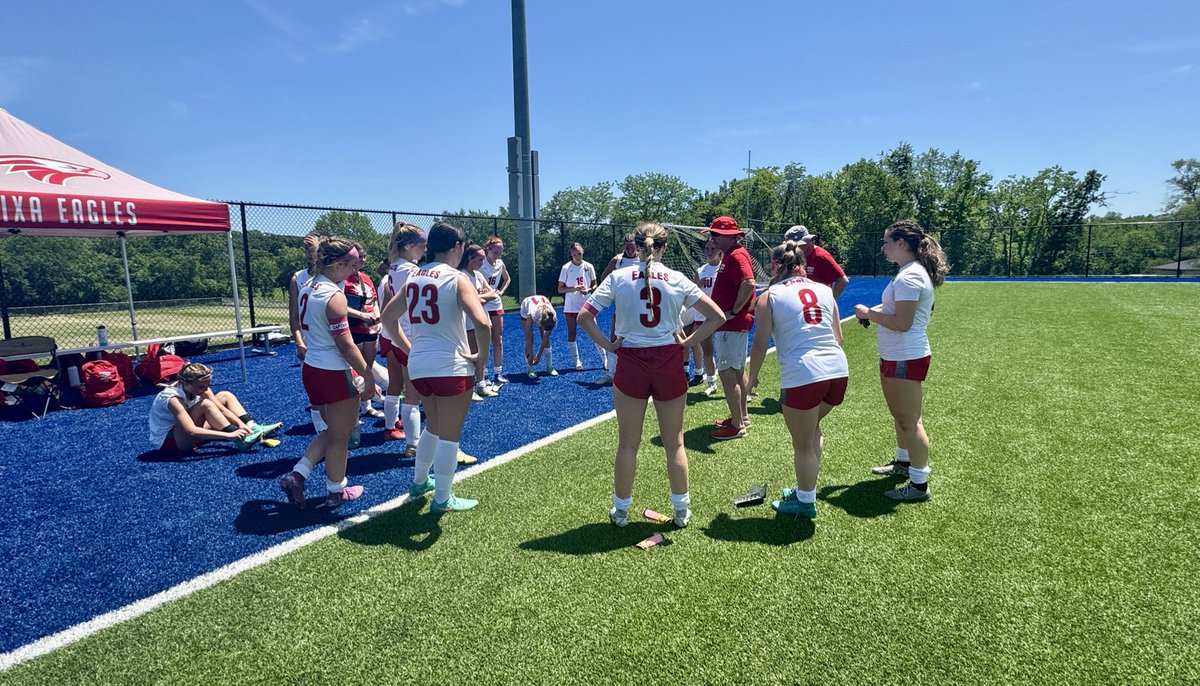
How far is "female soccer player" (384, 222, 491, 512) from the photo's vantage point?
402cm

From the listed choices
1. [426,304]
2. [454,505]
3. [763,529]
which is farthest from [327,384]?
[763,529]

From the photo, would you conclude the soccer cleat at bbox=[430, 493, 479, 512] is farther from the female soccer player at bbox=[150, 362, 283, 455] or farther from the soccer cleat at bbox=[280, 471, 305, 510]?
the female soccer player at bbox=[150, 362, 283, 455]

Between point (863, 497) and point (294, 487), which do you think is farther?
point (863, 497)

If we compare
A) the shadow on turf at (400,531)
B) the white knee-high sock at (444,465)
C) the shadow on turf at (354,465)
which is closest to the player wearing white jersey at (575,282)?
the shadow on turf at (354,465)

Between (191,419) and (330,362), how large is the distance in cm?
274

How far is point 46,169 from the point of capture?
308 inches

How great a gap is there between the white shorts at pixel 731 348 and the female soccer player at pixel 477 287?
2427 mm

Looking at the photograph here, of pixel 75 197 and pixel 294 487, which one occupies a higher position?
pixel 75 197

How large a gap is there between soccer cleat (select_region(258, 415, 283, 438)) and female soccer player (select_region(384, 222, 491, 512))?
2.88 m

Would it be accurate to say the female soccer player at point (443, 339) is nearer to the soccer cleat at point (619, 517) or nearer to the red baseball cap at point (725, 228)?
the soccer cleat at point (619, 517)

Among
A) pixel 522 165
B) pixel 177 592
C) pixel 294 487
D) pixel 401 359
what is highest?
pixel 522 165

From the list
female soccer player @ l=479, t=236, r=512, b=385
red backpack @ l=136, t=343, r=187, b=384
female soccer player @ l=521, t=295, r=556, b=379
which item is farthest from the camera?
female soccer player @ l=521, t=295, r=556, b=379

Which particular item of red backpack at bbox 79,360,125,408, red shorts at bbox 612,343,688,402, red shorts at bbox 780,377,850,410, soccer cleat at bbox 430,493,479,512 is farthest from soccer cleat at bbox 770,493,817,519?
red backpack at bbox 79,360,125,408

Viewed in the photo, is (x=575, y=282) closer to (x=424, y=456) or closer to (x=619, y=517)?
(x=424, y=456)
